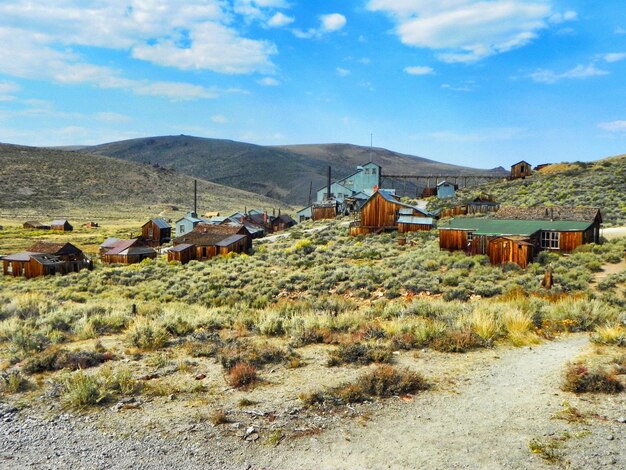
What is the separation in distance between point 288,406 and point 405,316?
6.63m

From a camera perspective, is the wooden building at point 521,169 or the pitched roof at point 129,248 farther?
the wooden building at point 521,169

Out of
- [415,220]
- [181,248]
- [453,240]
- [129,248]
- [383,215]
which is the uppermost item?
[383,215]

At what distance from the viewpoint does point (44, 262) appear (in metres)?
36.2

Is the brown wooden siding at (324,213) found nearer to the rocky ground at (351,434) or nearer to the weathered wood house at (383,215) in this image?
the weathered wood house at (383,215)

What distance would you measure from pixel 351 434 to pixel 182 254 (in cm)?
3643

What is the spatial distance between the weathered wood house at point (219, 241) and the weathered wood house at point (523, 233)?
19386 mm

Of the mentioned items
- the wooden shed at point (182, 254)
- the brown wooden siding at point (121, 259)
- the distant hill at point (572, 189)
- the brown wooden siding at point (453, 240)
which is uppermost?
the distant hill at point (572, 189)

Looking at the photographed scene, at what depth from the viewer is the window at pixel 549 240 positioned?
29.6 meters

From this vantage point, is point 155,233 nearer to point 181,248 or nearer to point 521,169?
point 181,248

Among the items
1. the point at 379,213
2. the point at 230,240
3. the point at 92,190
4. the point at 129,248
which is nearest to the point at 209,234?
the point at 230,240

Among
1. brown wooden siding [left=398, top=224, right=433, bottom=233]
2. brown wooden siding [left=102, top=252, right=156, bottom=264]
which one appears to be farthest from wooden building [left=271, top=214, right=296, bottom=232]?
brown wooden siding [left=398, top=224, right=433, bottom=233]

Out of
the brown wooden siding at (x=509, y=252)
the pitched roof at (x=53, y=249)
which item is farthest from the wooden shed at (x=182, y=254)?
the brown wooden siding at (x=509, y=252)

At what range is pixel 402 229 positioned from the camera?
4441 centimetres

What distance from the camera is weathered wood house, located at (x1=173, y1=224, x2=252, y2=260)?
42375 millimetres
